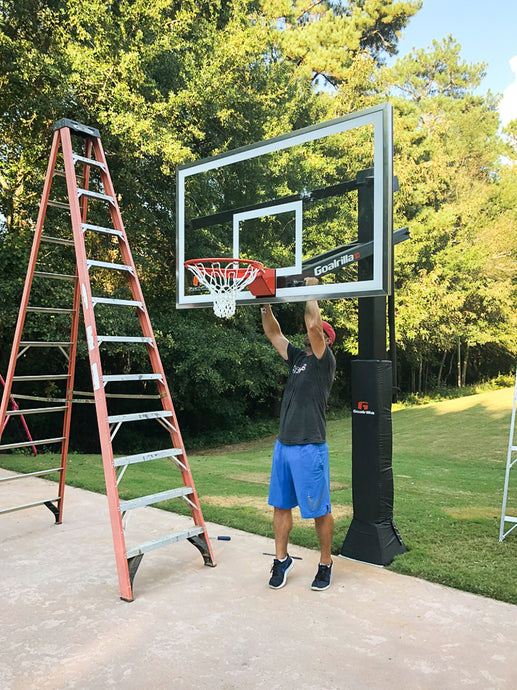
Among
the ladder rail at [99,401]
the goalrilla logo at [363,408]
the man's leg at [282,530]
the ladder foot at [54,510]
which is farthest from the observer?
the ladder foot at [54,510]

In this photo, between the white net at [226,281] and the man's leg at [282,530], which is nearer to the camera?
the man's leg at [282,530]

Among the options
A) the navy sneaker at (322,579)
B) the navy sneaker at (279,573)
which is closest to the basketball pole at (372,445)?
the navy sneaker at (322,579)

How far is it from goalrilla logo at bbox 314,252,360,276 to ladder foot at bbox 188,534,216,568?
2.21 meters

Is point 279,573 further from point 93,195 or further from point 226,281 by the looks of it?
point 93,195

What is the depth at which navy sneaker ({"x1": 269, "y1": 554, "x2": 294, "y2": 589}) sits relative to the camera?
3.92 metres

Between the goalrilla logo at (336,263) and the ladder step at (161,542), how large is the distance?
2162mm

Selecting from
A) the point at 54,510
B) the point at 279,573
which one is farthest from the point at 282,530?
the point at 54,510

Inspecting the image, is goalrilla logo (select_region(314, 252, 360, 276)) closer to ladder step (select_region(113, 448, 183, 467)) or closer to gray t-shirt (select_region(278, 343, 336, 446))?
gray t-shirt (select_region(278, 343, 336, 446))

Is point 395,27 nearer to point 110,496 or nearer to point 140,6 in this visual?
point 140,6

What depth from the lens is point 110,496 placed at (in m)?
3.86

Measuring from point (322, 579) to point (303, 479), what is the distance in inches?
27.0

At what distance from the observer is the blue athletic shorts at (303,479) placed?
3890mm

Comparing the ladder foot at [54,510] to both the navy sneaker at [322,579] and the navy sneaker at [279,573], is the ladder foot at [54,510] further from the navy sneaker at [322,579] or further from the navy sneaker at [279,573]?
the navy sneaker at [322,579]

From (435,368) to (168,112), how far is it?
21.2m
